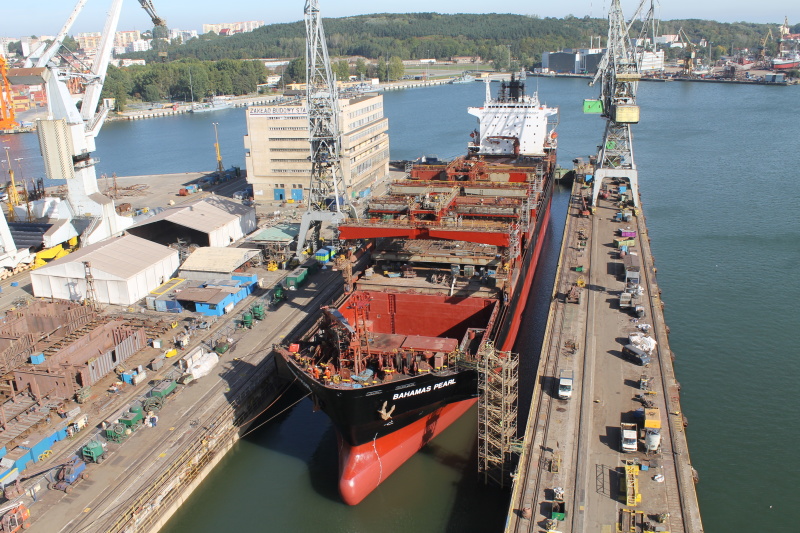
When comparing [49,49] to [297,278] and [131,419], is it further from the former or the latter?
[131,419]

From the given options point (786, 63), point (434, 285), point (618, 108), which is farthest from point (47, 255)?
point (786, 63)

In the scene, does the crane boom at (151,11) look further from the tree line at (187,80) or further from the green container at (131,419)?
the tree line at (187,80)

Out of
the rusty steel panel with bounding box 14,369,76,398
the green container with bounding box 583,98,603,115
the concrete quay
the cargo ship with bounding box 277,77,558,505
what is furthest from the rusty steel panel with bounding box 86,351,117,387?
the green container with bounding box 583,98,603,115

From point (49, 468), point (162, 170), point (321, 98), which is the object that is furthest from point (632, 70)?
A: point (162, 170)

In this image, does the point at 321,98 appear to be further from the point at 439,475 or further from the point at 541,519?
the point at 541,519

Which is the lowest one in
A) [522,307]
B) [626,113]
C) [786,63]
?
[522,307]

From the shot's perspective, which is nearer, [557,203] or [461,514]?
[461,514]
